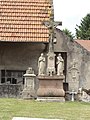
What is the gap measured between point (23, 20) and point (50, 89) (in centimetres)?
780

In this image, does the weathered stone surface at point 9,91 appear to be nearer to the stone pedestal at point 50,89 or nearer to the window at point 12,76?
the window at point 12,76

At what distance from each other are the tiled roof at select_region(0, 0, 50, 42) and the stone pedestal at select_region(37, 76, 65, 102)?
5.40m

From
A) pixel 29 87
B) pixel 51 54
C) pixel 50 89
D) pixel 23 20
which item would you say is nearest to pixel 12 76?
pixel 23 20

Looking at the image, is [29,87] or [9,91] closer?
[29,87]

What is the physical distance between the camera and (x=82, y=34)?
6631 cm

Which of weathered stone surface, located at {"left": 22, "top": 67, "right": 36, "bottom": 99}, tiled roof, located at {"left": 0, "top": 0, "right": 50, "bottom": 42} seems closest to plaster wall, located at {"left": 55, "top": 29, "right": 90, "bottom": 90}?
tiled roof, located at {"left": 0, "top": 0, "right": 50, "bottom": 42}

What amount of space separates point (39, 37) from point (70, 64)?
445cm

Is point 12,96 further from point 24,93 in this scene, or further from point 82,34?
point 82,34

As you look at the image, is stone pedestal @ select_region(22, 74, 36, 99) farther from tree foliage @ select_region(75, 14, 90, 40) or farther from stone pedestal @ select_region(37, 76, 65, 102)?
tree foliage @ select_region(75, 14, 90, 40)

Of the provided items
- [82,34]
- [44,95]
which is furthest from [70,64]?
[82,34]

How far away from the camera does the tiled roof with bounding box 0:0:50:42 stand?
25.7 metres

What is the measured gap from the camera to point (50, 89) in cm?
2023

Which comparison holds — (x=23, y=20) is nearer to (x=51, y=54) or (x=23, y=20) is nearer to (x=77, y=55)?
(x=77, y=55)

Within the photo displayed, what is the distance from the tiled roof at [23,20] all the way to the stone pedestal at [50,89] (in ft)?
17.7
